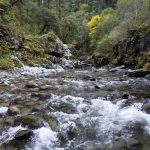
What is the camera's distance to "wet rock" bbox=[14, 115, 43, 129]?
349 inches

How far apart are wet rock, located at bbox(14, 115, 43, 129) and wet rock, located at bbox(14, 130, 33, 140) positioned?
547 mm

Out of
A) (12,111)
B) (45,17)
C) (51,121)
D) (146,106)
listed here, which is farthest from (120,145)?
(45,17)

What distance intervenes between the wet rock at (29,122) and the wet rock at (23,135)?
1.79ft

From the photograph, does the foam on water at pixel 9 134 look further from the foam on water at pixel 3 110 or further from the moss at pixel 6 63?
the moss at pixel 6 63

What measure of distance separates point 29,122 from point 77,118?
1.67 meters

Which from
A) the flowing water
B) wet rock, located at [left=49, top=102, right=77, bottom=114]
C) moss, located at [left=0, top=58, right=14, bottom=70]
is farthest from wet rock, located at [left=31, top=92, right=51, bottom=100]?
moss, located at [left=0, top=58, right=14, bottom=70]

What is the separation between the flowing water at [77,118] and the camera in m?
7.90

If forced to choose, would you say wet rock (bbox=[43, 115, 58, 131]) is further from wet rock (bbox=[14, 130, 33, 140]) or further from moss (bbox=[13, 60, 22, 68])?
moss (bbox=[13, 60, 22, 68])

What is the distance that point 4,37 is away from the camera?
25422 millimetres

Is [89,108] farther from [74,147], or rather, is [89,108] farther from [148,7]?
[148,7]

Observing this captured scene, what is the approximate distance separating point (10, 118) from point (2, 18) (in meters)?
20.2

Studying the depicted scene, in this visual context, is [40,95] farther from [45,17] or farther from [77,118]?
[45,17]

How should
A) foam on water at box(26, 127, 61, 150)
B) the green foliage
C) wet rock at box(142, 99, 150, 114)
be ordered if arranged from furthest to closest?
1. the green foliage
2. wet rock at box(142, 99, 150, 114)
3. foam on water at box(26, 127, 61, 150)

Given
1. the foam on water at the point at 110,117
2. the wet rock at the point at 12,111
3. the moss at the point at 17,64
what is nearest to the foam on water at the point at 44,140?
the foam on water at the point at 110,117
